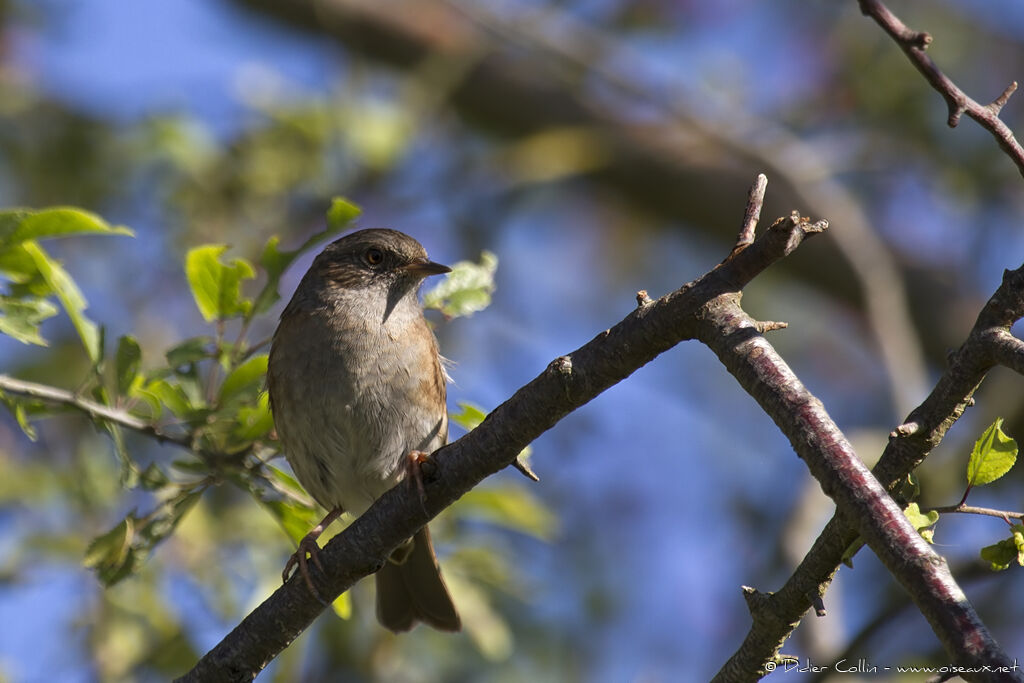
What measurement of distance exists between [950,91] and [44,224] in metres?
2.44

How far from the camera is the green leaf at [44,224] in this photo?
3162 mm

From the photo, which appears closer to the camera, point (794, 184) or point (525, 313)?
point (794, 184)

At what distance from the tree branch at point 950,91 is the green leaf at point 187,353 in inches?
89.3

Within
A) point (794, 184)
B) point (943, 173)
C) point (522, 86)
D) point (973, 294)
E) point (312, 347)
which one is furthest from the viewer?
point (522, 86)

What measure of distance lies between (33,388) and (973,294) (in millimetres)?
6824

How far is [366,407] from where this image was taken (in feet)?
14.0

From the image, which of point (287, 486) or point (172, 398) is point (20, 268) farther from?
point (287, 486)

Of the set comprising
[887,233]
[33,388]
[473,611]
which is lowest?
[473,611]

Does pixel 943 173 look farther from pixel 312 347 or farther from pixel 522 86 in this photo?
pixel 312 347

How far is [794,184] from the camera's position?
22.2 ft

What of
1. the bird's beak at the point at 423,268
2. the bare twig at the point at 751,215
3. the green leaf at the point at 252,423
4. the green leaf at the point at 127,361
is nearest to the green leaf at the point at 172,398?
the green leaf at the point at 127,361

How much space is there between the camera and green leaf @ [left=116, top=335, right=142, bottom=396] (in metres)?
3.36

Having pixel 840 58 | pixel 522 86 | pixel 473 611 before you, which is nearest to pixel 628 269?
pixel 522 86

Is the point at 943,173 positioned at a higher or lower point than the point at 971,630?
higher
